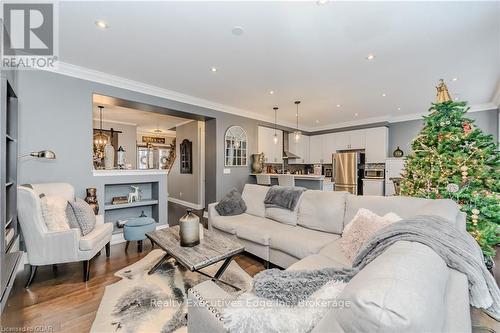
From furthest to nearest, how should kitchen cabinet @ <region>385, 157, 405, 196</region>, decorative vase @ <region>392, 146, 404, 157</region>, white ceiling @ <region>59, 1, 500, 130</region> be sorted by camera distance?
decorative vase @ <region>392, 146, 404, 157</region>, kitchen cabinet @ <region>385, 157, 405, 196</region>, white ceiling @ <region>59, 1, 500, 130</region>

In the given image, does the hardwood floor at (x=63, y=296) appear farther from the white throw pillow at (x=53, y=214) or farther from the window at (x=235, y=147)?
the window at (x=235, y=147)

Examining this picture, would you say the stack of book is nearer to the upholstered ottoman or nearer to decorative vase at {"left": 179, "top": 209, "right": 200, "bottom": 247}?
the upholstered ottoman

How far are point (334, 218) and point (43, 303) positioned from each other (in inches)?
118

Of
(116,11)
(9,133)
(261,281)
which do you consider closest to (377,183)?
(261,281)

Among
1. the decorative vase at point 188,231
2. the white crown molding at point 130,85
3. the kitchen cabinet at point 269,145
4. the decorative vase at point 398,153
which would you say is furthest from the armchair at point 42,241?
the decorative vase at point 398,153

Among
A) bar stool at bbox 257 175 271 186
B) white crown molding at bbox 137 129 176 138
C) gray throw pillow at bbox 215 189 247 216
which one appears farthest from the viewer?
white crown molding at bbox 137 129 176 138

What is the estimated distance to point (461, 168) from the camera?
7.39 ft

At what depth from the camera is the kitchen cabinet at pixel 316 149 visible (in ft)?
24.2

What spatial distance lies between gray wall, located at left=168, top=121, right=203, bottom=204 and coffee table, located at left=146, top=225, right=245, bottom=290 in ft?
12.7

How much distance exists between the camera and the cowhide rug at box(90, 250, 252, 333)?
1.64m

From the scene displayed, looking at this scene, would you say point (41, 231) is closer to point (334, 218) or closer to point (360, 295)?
point (360, 295)

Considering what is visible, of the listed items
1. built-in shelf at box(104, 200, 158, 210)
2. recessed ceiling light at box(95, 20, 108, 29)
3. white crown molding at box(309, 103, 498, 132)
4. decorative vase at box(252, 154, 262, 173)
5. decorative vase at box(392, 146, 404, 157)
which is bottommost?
built-in shelf at box(104, 200, 158, 210)

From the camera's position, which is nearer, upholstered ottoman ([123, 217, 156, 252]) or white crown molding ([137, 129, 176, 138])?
upholstered ottoman ([123, 217, 156, 252])

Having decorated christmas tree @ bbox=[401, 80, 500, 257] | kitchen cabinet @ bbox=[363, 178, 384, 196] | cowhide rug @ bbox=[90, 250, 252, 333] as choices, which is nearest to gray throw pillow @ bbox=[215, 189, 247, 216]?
cowhide rug @ bbox=[90, 250, 252, 333]
